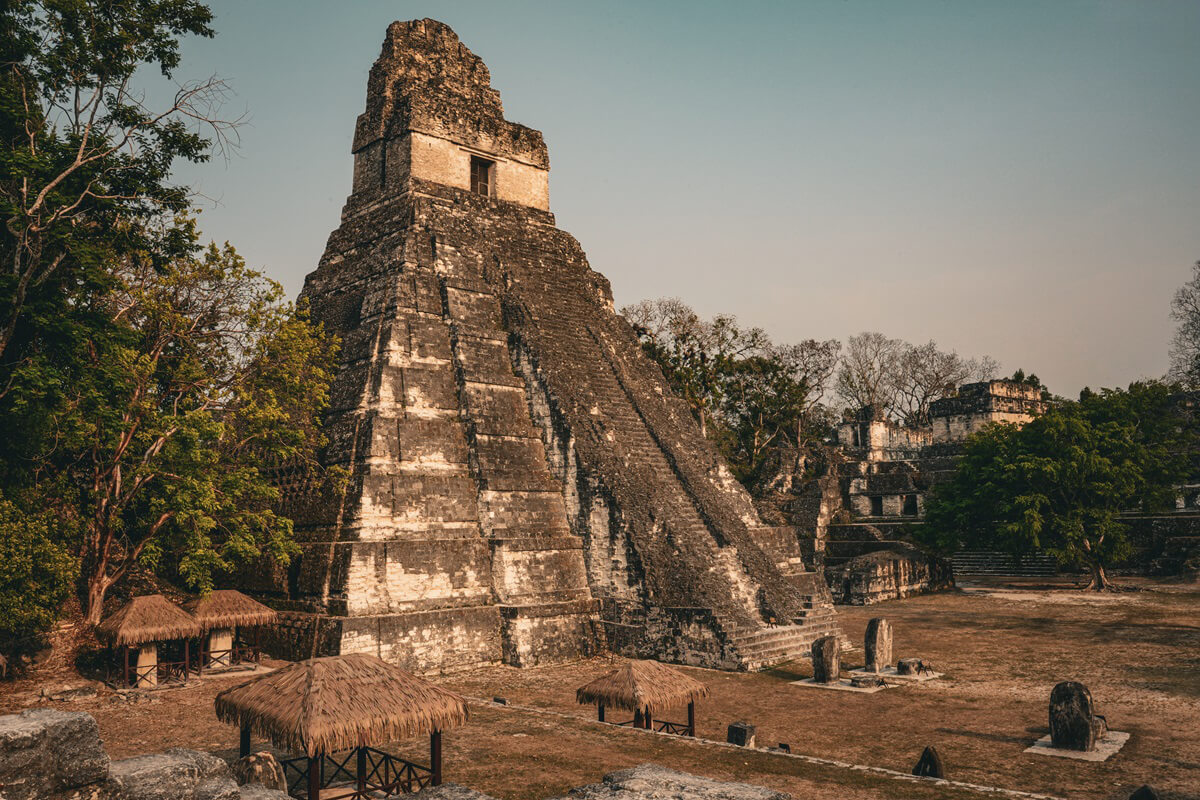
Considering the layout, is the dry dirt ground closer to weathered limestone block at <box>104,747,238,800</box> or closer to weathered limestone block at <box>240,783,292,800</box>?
weathered limestone block at <box>240,783,292,800</box>

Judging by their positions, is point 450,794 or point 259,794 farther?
point 259,794

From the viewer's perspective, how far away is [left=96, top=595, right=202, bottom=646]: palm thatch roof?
1321 centimetres

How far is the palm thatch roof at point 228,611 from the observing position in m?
14.4

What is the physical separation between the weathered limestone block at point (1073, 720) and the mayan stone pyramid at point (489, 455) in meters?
5.74

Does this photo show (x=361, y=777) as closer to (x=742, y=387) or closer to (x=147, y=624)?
(x=147, y=624)

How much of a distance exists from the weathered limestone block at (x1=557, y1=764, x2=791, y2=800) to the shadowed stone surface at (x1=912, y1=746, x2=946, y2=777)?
5.37 metres

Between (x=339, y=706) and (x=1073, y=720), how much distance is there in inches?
349

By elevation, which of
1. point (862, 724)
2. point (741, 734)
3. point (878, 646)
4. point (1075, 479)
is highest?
point (1075, 479)

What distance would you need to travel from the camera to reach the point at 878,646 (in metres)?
15.3

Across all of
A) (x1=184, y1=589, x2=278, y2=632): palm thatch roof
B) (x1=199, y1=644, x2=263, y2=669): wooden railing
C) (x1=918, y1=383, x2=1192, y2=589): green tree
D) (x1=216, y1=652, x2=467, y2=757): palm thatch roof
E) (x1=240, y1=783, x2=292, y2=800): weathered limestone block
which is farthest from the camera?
(x1=918, y1=383, x2=1192, y2=589): green tree

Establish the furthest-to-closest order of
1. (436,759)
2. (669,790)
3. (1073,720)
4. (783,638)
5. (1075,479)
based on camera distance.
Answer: (1075,479) → (783,638) → (1073,720) → (436,759) → (669,790)

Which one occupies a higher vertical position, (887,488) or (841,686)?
(887,488)

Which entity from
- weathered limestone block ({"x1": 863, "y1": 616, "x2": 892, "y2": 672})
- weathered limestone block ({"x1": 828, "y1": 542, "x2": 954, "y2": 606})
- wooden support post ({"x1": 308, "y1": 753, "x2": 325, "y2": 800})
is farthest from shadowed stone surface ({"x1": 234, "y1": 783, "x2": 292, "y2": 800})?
weathered limestone block ({"x1": 828, "y1": 542, "x2": 954, "y2": 606})

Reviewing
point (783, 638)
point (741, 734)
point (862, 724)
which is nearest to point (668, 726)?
point (741, 734)
